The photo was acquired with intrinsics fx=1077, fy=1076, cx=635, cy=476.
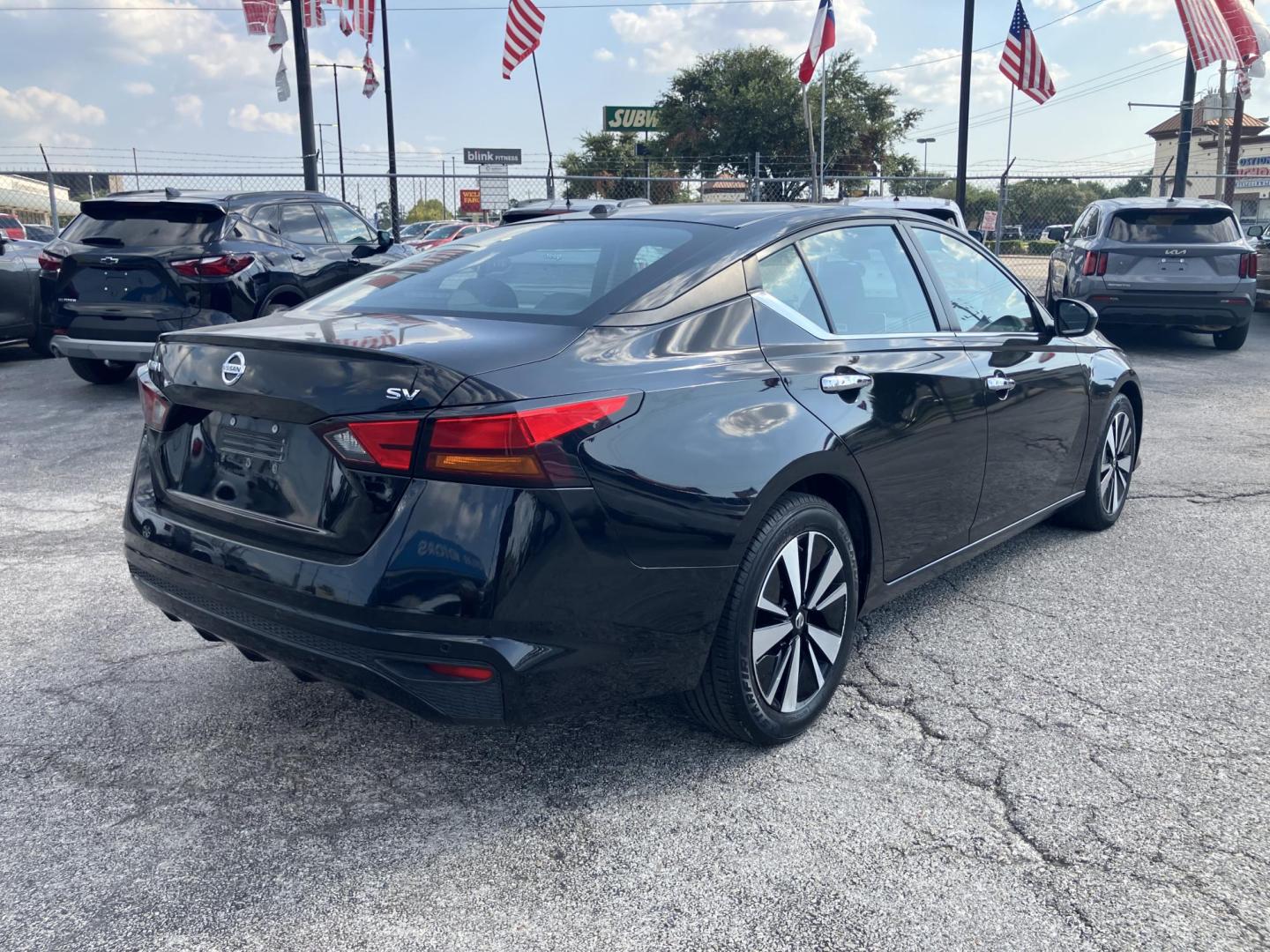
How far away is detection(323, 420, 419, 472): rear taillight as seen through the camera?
8.02 ft

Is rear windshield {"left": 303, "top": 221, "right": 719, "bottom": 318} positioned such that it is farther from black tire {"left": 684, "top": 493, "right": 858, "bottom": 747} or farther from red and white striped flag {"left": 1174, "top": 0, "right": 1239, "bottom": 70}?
red and white striped flag {"left": 1174, "top": 0, "right": 1239, "bottom": 70}

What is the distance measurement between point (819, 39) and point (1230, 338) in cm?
810

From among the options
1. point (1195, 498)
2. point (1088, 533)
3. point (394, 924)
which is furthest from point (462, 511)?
point (1195, 498)

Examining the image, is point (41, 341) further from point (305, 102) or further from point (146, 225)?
point (305, 102)

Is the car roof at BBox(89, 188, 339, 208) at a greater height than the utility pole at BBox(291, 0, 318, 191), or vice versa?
the utility pole at BBox(291, 0, 318, 191)

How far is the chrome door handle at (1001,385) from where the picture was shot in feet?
13.0

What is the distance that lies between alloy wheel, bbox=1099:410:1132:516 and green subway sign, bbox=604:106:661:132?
172 feet

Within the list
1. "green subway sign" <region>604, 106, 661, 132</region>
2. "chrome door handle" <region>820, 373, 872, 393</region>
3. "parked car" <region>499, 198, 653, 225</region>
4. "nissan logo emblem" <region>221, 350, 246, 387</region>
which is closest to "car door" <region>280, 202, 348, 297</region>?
"parked car" <region>499, 198, 653, 225</region>

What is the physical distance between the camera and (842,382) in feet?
10.5

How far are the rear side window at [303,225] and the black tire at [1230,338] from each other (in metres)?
10.1

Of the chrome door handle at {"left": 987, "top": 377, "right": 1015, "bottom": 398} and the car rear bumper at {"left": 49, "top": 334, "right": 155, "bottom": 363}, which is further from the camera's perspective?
the car rear bumper at {"left": 49, "top": 334, "right": 155, "bottom": 363}

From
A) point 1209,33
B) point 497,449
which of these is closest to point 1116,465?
point 497,449

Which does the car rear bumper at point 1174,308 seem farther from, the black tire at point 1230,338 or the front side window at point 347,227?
the front side window at point 347,227

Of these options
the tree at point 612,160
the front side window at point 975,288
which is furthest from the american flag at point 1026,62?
the tree at point 612,160
